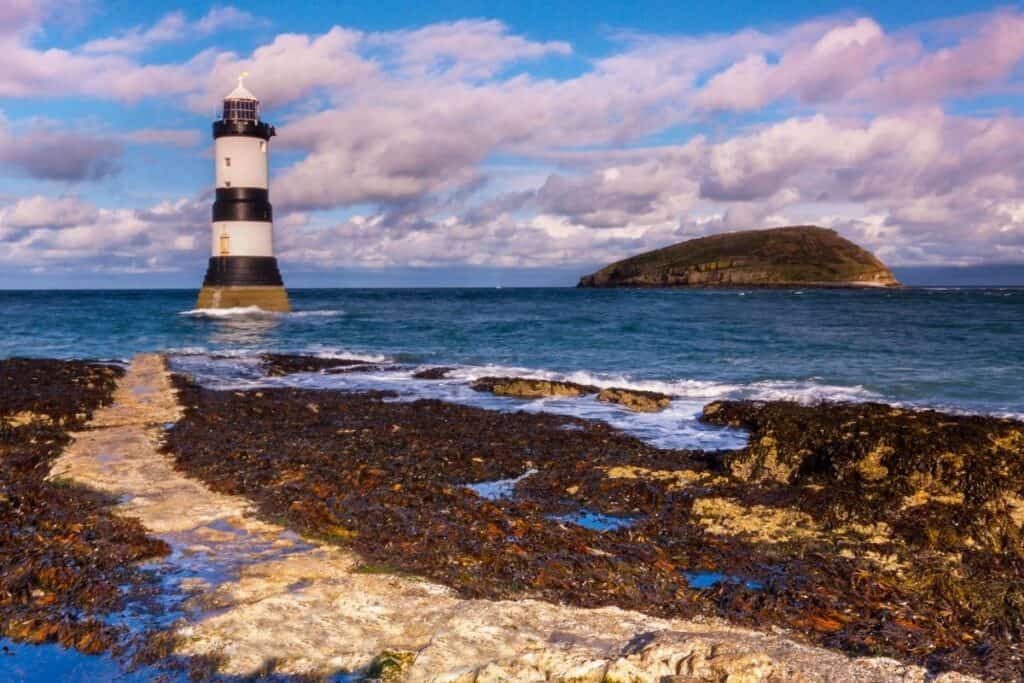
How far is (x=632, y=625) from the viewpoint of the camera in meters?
6.11

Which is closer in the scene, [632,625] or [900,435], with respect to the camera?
[632,625]

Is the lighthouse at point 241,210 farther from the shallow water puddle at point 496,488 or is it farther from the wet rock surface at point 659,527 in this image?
the shallow water puddle at point 496,488

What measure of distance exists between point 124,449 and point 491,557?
26.5 feet

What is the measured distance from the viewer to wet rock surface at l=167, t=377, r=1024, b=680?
6727 mm

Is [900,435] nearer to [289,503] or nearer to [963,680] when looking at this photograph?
[963,680]

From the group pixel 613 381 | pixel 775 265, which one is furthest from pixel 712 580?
pixel 775 265

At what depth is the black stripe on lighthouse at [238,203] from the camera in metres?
48.4

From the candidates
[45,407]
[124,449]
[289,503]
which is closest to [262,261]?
[45,407]

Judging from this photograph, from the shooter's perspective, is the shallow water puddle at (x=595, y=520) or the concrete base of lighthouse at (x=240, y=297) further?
the concrete base of lighthouse at (x=240, y=297)

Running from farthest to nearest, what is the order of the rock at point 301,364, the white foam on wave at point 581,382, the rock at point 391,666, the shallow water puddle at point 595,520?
the rock at point 301,364 → the white foam on wave at point 581,382 → the shallow water puddle at point 595,520 → the rock at point 391,666

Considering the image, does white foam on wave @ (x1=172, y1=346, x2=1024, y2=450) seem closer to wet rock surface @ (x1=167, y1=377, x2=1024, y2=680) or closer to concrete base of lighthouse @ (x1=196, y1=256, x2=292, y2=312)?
wet rock surface @ (x1=167, y1=377, x2=1024, y2=680)

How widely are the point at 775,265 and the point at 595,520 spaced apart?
174 metres

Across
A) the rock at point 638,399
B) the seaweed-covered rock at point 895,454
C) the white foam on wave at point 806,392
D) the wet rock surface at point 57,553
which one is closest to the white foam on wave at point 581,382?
the white foam on wave at point 806,392

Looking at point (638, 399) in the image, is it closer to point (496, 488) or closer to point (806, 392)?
point (806, 392)
